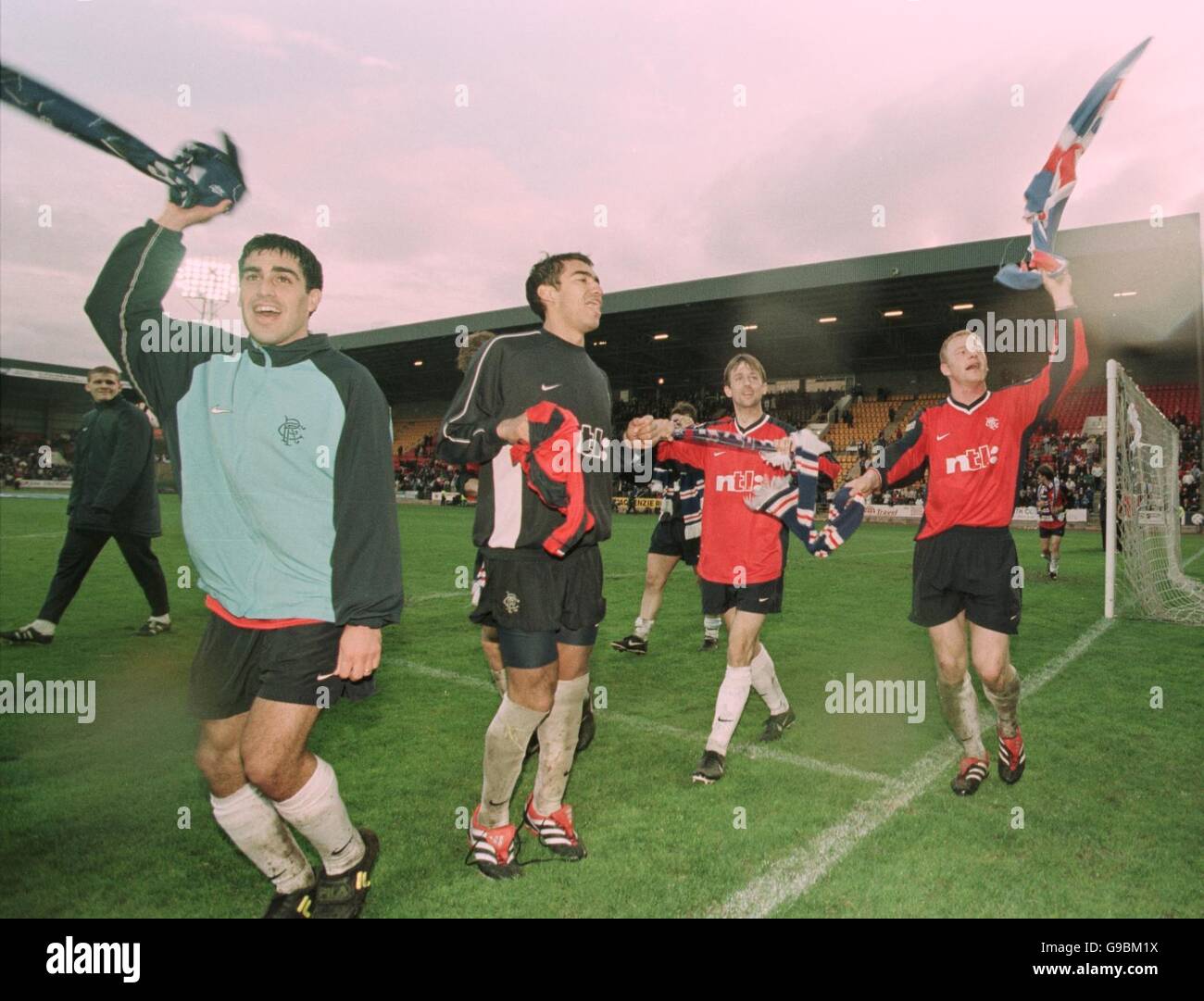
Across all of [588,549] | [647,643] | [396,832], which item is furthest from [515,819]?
[647,643]

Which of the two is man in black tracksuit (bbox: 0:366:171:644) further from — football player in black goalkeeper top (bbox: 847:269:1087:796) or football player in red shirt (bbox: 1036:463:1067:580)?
football player in red shirt (bbox: 1036:463:1067:580)

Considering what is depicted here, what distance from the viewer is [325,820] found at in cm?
262

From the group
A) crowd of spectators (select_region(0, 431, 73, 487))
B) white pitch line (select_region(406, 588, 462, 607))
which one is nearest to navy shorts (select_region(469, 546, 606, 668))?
white pitch line (select_region(406, 588, 462, 607))

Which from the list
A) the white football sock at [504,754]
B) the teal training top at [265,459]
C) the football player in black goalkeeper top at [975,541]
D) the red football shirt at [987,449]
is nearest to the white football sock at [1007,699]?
the football player in black goalkeeper top at [975,541]

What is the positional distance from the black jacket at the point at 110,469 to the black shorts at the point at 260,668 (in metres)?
5.31

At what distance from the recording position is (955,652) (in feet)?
13.2

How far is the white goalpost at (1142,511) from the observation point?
30.0 ft

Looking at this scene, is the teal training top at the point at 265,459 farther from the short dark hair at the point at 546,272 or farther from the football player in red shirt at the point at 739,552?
the football player in red shirt at the point at 739,552

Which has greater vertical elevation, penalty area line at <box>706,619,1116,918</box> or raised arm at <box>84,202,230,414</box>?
raised arm at <box>84,202,230,414</box>

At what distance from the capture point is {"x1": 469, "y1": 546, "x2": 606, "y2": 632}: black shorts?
2979mm

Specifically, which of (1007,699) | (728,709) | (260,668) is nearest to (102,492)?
(260,668)

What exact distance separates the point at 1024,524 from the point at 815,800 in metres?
24.4

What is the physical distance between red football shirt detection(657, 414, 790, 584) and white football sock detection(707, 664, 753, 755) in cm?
56
